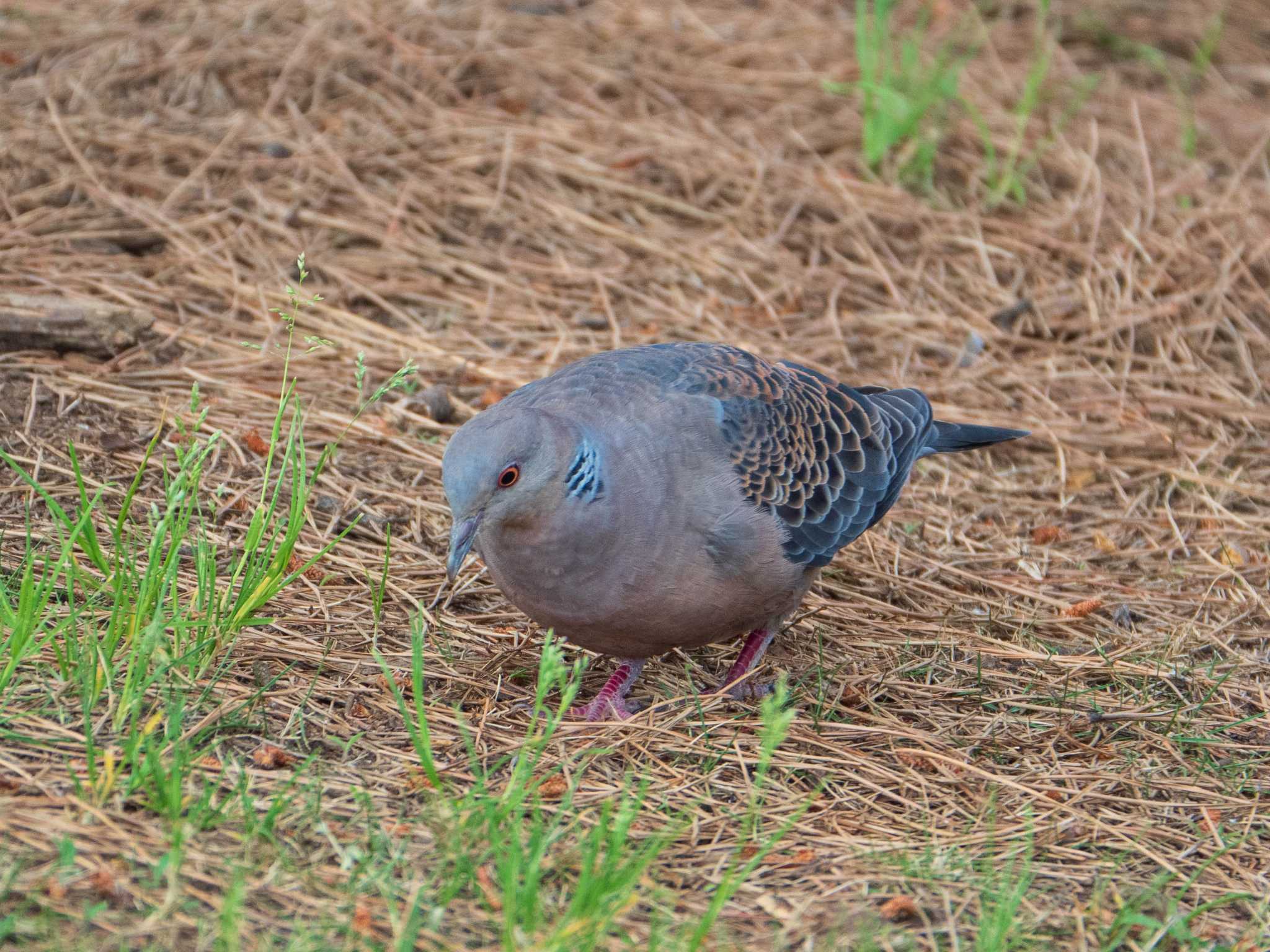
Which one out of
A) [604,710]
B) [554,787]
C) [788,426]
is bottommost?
[604,710]

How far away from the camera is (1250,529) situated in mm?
5145

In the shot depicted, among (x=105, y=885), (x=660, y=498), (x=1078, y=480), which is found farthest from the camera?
(x=1078, y=480)

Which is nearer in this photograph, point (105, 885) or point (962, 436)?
point (105, 885)

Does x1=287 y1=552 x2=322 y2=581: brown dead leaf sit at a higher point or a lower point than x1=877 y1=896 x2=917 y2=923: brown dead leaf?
lower

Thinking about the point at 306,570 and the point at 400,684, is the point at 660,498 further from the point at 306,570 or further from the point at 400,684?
the point at 306,570

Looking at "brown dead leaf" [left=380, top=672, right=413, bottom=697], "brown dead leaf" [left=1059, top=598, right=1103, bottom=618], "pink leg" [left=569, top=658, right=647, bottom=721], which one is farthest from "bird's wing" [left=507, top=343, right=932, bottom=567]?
"brown dead leaf" [left=380, top=672, right=413, bottom=697]

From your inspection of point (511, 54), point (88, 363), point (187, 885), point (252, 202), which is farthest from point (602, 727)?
point (511, 54)

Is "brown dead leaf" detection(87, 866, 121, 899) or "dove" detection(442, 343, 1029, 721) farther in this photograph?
"dove" detection(442, 343, 1029, 721)

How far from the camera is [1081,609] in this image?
4.62m

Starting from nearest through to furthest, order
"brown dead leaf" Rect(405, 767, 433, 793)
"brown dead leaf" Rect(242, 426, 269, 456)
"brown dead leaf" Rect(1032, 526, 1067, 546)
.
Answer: "brown dead leaf" Rect(405, 767, 433, 793) → "brown dead leaf" Rect(242, 426, 269, 456) → "brown dead leaf" Rect(1032, 526, 1067, 546)

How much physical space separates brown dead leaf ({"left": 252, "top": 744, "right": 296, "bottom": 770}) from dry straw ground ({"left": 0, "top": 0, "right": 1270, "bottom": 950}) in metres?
0.02

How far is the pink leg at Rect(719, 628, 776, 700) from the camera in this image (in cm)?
413

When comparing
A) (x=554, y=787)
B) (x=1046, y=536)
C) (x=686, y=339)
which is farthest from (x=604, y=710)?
(x=686, y=339)

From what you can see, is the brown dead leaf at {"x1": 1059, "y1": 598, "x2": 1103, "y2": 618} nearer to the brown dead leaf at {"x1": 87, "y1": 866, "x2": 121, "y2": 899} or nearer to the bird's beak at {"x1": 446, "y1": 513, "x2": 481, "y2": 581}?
the bird's beak at {"x1": 446, "y1": 513, "x2": 481, "y2": 581}
